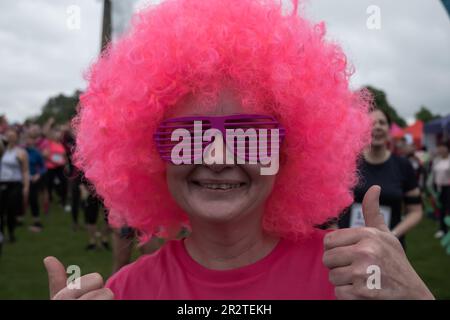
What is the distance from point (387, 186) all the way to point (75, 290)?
249 cm

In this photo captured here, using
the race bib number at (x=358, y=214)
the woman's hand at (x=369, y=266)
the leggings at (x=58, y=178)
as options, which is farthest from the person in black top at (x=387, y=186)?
the leggings at (x=58, y=178)

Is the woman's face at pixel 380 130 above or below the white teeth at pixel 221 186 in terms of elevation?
above

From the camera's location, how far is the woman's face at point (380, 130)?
3.29m

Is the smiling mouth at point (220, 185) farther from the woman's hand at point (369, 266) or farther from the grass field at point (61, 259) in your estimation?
the grass field at point (61, 259)

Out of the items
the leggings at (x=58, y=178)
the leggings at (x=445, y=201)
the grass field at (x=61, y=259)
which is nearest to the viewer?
the grass field at (x=61, y=259)

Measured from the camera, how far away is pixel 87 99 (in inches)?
67.9

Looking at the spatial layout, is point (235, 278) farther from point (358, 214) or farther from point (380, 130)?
point (380, 130)

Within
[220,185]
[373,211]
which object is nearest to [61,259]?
[220,185]

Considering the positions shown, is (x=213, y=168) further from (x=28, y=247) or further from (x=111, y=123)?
(x=28, y=247)

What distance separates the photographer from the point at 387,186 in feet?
10.7

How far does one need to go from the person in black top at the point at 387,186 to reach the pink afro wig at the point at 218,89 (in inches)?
57.9

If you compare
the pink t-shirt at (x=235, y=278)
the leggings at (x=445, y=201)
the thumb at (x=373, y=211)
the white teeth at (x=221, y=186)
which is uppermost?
the white teeth at (x=221, y=186)

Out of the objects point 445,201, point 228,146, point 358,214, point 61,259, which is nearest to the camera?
point 228,146
